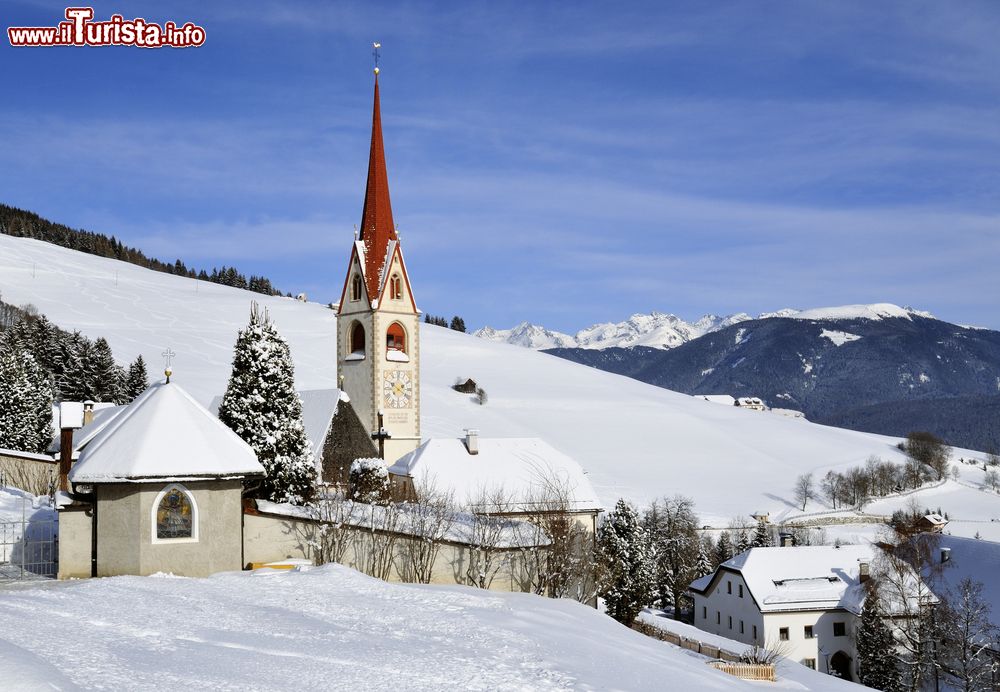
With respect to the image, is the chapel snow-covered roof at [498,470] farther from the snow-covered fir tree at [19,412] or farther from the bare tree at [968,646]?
the snow-covered fir tree at [19,412]

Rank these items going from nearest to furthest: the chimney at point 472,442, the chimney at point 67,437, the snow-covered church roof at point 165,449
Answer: the snow-covered church roof at point 165,449
the chimney at point 67,437
the chimney at point 472,442

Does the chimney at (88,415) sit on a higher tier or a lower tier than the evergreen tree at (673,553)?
higher

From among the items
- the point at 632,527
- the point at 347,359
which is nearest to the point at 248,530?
the point at 347,359

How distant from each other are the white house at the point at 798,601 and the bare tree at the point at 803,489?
44.8 m

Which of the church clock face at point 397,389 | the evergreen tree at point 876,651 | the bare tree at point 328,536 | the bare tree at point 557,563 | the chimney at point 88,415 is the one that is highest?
the church clock face at point 397,389

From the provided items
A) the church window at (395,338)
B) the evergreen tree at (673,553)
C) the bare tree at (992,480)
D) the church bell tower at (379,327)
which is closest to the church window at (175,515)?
the church bell tower at (379,327)

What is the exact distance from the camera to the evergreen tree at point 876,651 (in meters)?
47.9

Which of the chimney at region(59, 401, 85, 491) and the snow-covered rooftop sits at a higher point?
the chimney at region(59, 401, 85, 491)

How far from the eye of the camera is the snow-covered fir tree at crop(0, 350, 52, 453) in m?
52.3

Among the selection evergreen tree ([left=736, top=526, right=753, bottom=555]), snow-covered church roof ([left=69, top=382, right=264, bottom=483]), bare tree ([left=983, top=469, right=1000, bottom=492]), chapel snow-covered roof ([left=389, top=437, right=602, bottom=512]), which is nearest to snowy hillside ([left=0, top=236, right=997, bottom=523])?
bare tree ([left=983, top=469, right=1000, bottom=492])

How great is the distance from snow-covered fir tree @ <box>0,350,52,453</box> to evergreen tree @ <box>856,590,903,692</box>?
149 feet

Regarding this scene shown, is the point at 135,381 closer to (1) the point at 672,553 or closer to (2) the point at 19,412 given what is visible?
(2) the point at 19,412

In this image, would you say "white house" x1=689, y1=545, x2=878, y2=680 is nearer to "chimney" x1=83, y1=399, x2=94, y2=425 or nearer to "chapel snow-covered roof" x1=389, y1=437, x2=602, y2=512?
"chapel snow-covered roof" x1=389, y1=437, x2=602, y2=512

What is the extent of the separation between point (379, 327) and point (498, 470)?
36.0 ft
